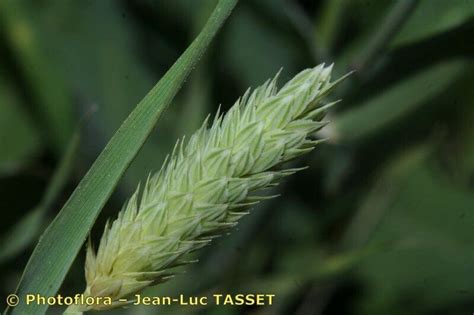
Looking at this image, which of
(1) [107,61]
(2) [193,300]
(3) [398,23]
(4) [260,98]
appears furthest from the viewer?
(1) [107,61]

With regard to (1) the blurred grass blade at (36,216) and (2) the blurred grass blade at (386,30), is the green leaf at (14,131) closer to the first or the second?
(1) the blurred grass blade at (36,216)

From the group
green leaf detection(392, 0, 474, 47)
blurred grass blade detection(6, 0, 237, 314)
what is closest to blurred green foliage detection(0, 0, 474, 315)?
green leaf detection(392, 0, 474, 47)

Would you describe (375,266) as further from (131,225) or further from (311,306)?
(131,225)

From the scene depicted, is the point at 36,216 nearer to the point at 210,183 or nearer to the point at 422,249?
the point at 210,183

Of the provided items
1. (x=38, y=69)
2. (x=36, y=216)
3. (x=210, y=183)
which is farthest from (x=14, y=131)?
(x=210, y=183)

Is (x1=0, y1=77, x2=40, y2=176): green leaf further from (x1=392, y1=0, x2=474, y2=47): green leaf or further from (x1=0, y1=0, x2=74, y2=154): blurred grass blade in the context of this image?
(x1=392, y1=0, x2=474, y2=47): green leaf

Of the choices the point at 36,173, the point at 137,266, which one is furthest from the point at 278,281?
the point at 137,266
